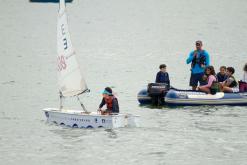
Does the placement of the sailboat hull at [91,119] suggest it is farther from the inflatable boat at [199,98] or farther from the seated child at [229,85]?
the seated child at [229,85]

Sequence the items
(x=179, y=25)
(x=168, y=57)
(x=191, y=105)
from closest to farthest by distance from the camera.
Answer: (x=191, y=105), (x=168, y=57), (x=179, y=25)

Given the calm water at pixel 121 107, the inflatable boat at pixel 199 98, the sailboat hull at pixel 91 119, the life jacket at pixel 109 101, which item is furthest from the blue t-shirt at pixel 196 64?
the life jacket at pixel 109 101

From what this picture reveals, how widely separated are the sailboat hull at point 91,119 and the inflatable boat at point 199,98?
18.4 ft

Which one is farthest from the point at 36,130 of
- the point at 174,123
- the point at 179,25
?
the point at 179,25

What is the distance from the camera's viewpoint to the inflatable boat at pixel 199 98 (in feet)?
124

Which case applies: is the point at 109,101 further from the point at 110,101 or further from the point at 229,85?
the point at 229,85

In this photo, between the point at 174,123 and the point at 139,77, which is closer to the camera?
the point at 174,123

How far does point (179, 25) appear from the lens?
145 meters

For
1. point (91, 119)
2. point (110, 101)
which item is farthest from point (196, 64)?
point (91, 119)

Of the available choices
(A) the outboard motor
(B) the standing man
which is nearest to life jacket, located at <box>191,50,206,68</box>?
(B) the standing man

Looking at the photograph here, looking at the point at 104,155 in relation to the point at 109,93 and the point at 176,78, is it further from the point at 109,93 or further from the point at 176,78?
the point at 176,78

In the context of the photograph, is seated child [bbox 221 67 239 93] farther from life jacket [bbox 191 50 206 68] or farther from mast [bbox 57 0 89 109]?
mast [bbox 57 0 89 109]

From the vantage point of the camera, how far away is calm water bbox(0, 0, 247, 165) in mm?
28797

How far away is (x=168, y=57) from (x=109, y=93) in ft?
154
